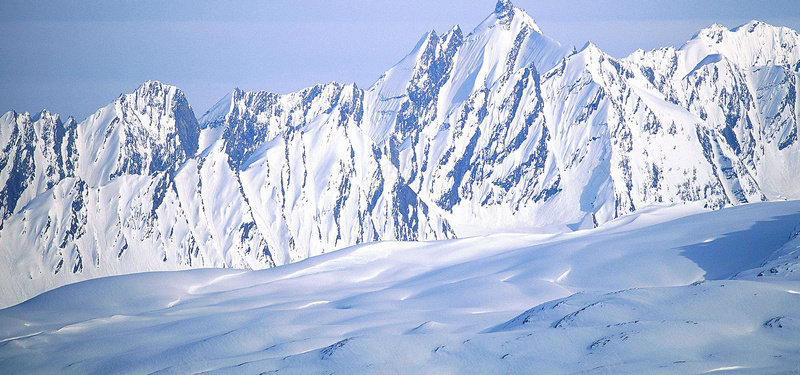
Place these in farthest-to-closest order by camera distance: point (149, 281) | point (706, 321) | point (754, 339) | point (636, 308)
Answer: point (149, 281) → point (636, 308) → point (706, 321) → point (754, 339)

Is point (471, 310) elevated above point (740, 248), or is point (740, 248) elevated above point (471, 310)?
point (471, 310)

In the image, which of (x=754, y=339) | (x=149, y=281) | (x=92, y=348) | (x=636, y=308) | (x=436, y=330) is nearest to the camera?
(x=754, y=339)

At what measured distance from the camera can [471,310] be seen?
266 feet

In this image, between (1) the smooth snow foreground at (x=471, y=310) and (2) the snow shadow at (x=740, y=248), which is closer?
(1) the smooth snow foreground at (x=471, y=310)

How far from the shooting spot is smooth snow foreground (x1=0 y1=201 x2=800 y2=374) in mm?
47438

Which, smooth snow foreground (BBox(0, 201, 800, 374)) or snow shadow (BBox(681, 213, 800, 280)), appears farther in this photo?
snow shadow (BBox(681, 213, 800, 280))

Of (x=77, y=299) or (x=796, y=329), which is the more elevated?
(x=77, y=299)

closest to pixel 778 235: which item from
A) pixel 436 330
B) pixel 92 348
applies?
pixel 436 330

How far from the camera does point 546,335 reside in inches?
1969

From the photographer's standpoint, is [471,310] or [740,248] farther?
[740,248]

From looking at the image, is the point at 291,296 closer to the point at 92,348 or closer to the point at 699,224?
the point at 92,348

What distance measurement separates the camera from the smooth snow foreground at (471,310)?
156 feet

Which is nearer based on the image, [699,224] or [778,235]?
[778,235]

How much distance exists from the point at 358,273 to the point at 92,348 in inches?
2110
